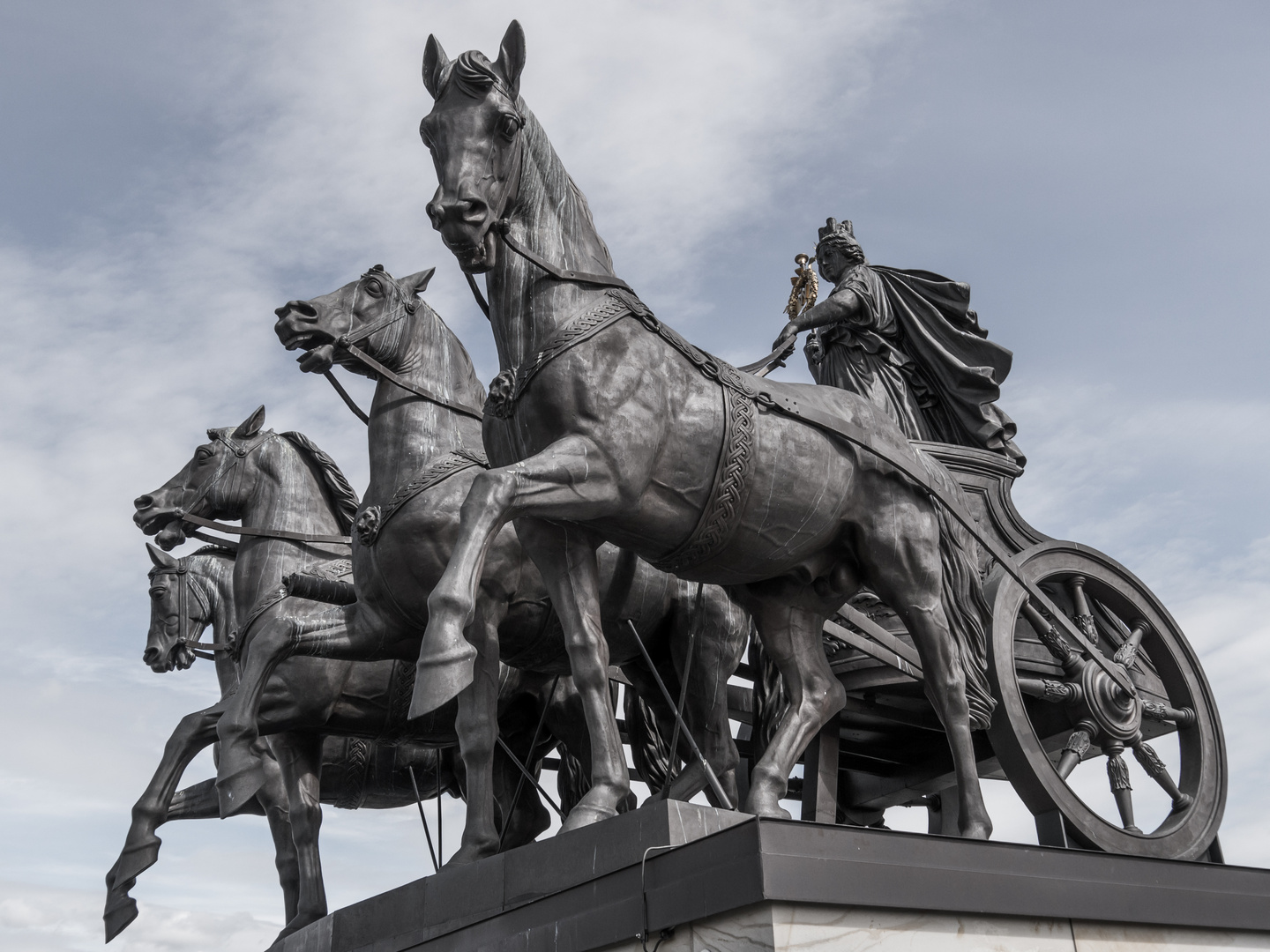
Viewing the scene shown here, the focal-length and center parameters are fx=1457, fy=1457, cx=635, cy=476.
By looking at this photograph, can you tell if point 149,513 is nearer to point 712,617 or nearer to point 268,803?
point 268,803

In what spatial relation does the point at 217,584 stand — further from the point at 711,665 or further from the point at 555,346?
the point at 555,346

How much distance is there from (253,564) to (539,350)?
439cm

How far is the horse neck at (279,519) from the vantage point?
9.52 metres

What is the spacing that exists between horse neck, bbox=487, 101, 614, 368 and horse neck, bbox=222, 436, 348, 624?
3.53m

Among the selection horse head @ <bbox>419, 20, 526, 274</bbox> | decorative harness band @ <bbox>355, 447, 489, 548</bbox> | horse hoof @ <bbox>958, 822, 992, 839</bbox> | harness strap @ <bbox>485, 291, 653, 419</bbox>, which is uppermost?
horse head @ <bbox>419, 20, 526, 274</bbox>

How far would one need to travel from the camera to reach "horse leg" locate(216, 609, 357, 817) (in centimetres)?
649

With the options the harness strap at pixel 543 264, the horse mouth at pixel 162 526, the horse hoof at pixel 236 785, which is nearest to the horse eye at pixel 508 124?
the harness strap at pixel 543 264

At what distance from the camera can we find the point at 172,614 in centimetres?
1115

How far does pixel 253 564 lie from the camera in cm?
962

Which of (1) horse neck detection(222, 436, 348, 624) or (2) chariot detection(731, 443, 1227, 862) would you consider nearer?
(2) chariot detection(731, 443, 1227, 862)

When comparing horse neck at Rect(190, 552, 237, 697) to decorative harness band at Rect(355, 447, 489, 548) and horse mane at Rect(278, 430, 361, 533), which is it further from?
decorative harness band at Rect(355, 447, 489, 548)

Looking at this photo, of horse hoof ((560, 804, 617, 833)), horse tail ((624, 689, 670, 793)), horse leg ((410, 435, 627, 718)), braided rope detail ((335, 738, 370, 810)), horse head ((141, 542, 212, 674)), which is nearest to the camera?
horse leg ((410, 435, 627, 718))

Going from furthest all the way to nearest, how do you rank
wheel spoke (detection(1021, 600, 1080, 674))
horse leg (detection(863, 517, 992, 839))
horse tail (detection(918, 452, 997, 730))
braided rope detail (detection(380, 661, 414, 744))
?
braided rope detail (detection(380, 661, 414, 744)) → wheel spoke (detection(1021, 600, 1080, 674)) → horse tail (detection(918, 452, 997, 730)) → horse leg (detection(863, 517, 992, 839))

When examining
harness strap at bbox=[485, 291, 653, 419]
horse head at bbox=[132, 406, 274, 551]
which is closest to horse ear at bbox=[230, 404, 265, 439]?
horse head at bbox=[132, 406, 274, 551]
